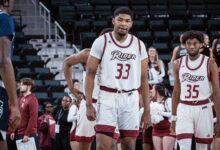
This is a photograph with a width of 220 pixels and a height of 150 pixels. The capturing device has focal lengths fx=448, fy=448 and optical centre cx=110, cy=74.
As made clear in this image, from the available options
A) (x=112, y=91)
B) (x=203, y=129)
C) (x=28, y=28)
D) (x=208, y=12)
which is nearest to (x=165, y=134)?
(x=203, y=129)

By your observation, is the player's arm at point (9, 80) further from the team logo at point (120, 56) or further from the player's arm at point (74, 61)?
the player's arm at point (74, 61)

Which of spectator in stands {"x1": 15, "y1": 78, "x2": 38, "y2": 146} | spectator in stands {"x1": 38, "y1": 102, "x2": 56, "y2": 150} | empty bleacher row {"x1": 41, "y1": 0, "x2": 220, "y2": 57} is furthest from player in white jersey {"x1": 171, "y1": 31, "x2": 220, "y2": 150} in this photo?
empty bleacher row {"x1": 41, "y1": 0, "x2": 220, "y2": 57}

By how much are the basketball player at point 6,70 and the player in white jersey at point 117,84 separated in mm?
1625

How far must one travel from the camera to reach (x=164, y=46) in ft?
51.5

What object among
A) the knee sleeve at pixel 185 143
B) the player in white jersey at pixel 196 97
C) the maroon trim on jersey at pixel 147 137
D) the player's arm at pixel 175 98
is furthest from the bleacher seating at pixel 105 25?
the knee sleeve at pixel 185 143

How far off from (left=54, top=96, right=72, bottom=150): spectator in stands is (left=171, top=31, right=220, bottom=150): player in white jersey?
4651mm

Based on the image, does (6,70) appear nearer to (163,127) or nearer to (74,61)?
(74,61)

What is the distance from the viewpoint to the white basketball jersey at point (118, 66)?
16.2ft

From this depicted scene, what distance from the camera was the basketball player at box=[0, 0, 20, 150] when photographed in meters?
3.17

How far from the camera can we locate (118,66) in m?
4.97

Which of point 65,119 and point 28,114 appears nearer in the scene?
point 28,114

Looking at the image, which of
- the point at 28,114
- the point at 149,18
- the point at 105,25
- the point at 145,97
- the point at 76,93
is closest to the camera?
the point at 145,97

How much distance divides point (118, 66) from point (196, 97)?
155cm

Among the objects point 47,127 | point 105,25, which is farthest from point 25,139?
point 105,25
